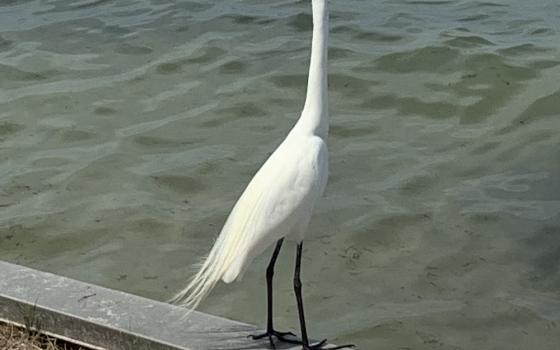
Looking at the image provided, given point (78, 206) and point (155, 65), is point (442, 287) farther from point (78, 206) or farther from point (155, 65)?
point (155, 65)

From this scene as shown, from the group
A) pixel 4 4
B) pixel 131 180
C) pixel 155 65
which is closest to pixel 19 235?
pixel 131 180

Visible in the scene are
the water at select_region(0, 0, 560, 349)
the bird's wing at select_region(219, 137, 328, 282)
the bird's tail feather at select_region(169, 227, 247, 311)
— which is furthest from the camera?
the water at select_region(0, 0, 560, 349)

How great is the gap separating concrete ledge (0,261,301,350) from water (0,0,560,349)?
0.96 m

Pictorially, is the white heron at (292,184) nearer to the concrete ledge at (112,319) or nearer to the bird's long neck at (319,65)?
the bird's long neck at (319,65)

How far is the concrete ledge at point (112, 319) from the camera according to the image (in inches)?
120

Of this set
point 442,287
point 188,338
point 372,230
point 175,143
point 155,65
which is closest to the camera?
point 188,338

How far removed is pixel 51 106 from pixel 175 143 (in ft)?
3.81

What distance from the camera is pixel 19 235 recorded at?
4.91 meters

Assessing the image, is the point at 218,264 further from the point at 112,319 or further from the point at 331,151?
the point at 331,151

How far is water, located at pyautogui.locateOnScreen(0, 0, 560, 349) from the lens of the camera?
432cm

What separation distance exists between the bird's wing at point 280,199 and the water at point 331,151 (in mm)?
1093

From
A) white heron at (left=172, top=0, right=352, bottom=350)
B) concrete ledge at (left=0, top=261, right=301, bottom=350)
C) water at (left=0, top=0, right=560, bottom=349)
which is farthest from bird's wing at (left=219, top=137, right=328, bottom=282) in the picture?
water at (left=0, top=0, right=560, bottom=349)

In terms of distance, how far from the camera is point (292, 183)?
2.93 m

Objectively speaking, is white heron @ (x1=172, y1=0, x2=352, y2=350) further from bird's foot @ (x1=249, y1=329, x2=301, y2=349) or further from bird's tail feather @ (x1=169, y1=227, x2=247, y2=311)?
bird's foot @ (x1=249, y1=329, x2=301, y2=349)
